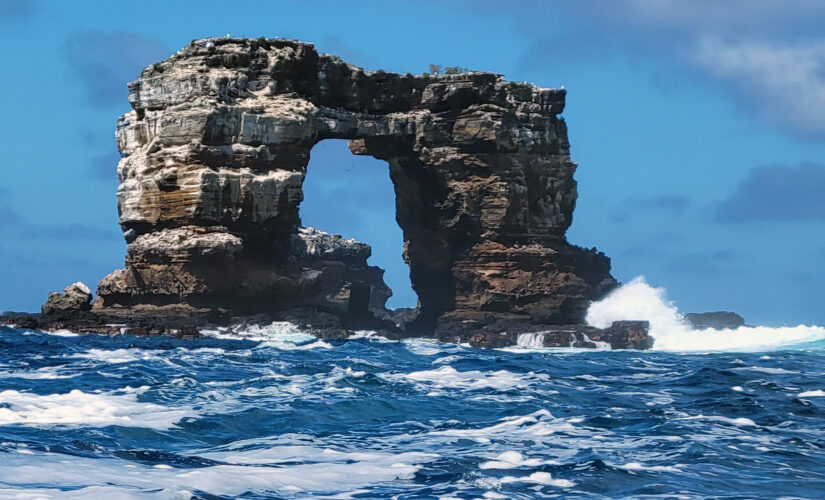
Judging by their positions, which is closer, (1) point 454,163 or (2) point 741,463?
(2) point 741,463

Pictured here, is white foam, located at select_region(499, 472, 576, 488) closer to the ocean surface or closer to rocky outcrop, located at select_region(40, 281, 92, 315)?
the ocean surface

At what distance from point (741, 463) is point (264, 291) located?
45509 mm

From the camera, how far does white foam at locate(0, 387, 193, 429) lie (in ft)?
67.1

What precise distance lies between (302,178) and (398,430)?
43.0 m

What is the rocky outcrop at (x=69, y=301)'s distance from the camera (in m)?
58.5

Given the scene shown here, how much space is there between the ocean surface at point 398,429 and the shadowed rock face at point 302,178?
24965 mm

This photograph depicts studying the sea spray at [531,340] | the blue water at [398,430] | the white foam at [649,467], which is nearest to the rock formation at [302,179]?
the sea spray at [531,340]

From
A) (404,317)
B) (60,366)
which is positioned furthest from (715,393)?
(404,317)

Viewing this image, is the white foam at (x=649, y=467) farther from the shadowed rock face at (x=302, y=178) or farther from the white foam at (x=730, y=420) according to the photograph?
the shadowed rock face at (x=302, y=178)

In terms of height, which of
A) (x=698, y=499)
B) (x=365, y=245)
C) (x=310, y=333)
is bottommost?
(x=698, y=499)

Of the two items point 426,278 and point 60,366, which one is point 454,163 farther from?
point 60,366

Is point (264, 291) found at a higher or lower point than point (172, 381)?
higher

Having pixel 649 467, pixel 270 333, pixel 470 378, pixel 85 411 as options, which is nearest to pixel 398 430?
pixel 649 467

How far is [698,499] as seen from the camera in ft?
49.7
